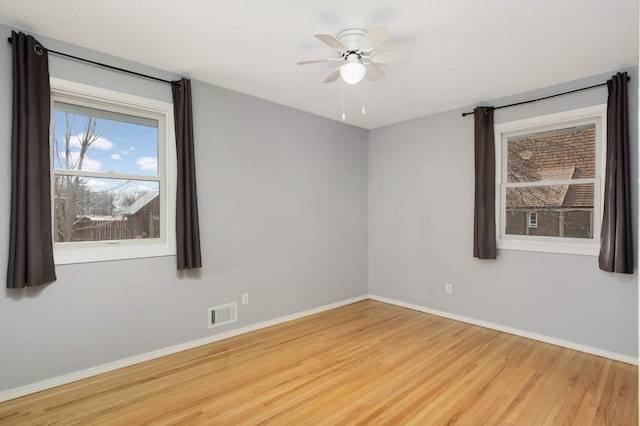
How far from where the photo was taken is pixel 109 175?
2896 millimetres

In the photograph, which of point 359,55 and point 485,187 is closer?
point 359,55

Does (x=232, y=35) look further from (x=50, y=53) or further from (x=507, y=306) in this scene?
(x=507, y=306)

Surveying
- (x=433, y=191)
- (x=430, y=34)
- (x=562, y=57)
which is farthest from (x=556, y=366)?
(x=430, y=34)

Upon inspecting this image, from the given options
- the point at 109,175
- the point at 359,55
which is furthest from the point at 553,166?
the point at 109,175

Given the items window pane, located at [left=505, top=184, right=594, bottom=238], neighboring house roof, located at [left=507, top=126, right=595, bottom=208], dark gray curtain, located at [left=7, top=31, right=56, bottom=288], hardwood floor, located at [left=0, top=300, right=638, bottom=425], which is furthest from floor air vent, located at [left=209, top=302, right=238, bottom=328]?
neighboring house roof, located at [left=507, top=126, right=595, bottom=208]

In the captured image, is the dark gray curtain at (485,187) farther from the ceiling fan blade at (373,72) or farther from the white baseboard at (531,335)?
the ceiling fan blade at (373,72)

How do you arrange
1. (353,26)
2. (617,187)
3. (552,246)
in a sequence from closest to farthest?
1. (353,26)
2. (617,187)
3. (552,246)

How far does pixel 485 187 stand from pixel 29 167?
167 inches

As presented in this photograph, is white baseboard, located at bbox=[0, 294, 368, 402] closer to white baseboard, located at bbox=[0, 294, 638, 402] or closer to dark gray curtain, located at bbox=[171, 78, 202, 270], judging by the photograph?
white baseboard, located at bbox=[0, 294, 638, 402]

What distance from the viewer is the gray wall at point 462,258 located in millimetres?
3117

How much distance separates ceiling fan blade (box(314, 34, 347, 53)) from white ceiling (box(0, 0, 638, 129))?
16 centimetres

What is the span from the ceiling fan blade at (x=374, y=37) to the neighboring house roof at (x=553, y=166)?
7.94 ft

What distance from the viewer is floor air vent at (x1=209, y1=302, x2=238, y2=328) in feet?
11.2

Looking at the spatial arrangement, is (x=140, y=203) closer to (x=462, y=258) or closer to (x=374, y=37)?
(x=374, y=37)
